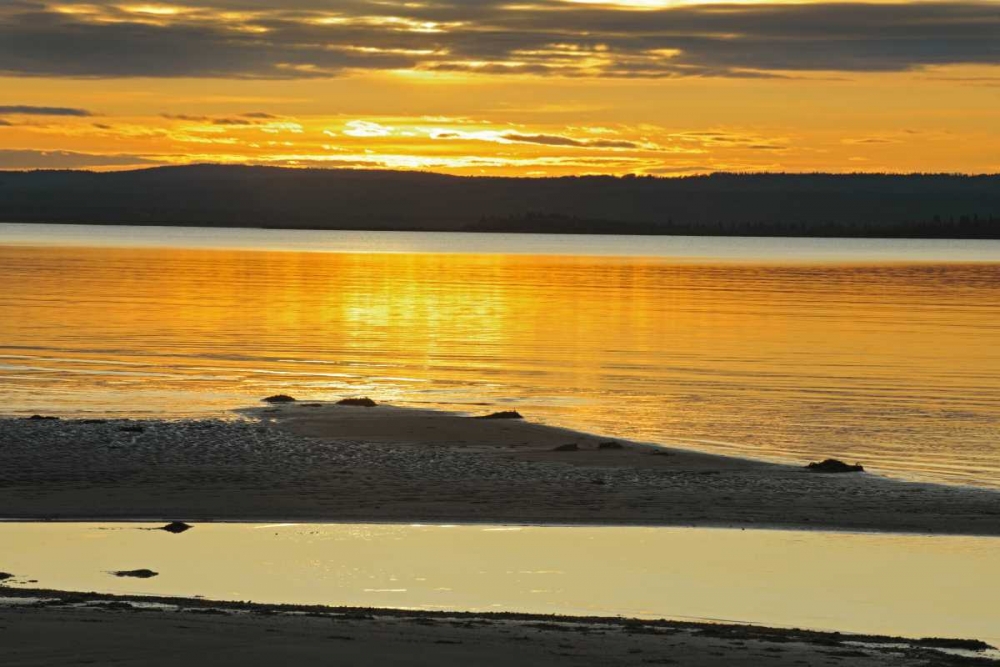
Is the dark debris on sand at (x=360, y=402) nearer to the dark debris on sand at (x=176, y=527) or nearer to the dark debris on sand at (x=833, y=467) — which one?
the dark debris on sand at (x=833, y=467)

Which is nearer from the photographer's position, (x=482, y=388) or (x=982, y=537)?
(x=982, y=537)

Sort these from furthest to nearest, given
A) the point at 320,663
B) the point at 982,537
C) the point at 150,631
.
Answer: the point at 982,537 < the point at 150,631 < the point at 320,663

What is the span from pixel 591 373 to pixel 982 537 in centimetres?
2160

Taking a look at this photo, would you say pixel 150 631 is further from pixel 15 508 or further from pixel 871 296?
pixel 871 296

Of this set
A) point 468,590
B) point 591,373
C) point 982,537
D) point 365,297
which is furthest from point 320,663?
point 365,297

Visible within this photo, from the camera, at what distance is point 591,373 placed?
38.9 metres

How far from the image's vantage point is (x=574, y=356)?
43750 mm

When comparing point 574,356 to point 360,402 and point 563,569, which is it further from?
point 563,569

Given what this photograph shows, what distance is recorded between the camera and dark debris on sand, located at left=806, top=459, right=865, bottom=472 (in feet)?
72.5

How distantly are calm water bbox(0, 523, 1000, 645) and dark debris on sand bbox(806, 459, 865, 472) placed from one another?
4.44 m

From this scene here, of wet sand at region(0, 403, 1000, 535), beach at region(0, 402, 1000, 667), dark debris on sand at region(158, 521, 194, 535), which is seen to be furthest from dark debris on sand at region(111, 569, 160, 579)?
wet sand at region(0, 403, 1000, 535)

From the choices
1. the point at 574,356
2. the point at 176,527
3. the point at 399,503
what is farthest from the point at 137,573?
the point at 574,356

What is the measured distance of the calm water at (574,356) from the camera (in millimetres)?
28594

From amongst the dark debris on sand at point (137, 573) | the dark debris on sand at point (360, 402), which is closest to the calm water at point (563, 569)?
the dark debris on sand at point (137, 573)
